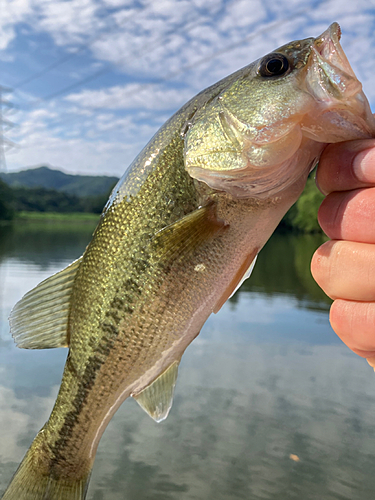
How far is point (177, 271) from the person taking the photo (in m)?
2.10

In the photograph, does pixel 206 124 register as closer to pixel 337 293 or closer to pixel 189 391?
pixel 337 293

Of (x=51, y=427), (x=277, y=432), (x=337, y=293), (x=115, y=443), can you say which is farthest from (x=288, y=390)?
(x=337, y=293)

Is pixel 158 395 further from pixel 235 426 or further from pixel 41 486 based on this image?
pixel 235 426

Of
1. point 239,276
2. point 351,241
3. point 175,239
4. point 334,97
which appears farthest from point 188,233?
point 334,97

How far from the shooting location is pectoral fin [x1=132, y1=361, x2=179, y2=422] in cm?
234

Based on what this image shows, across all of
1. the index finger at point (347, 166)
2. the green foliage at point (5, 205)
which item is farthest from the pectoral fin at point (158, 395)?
the green foliage at point (5, 205)

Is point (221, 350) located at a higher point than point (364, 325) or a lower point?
lower

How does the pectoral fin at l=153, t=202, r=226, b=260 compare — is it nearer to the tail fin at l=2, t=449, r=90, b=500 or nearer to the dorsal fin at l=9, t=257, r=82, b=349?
the dorsal fin at l=9, t=257, r=82, b=349

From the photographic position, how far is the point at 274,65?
1.84 m

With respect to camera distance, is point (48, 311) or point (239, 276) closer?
point (239, 276)

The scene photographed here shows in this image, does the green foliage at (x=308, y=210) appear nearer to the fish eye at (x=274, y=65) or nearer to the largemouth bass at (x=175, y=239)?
the largemouth bass at (x=175, y=239)

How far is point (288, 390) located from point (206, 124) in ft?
24.3

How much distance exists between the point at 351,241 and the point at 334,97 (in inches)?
21.8

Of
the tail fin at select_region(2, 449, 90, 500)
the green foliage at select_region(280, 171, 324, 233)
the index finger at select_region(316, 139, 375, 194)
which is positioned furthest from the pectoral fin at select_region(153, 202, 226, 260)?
the green foliage at select_region(280, 171, 324, 233)
